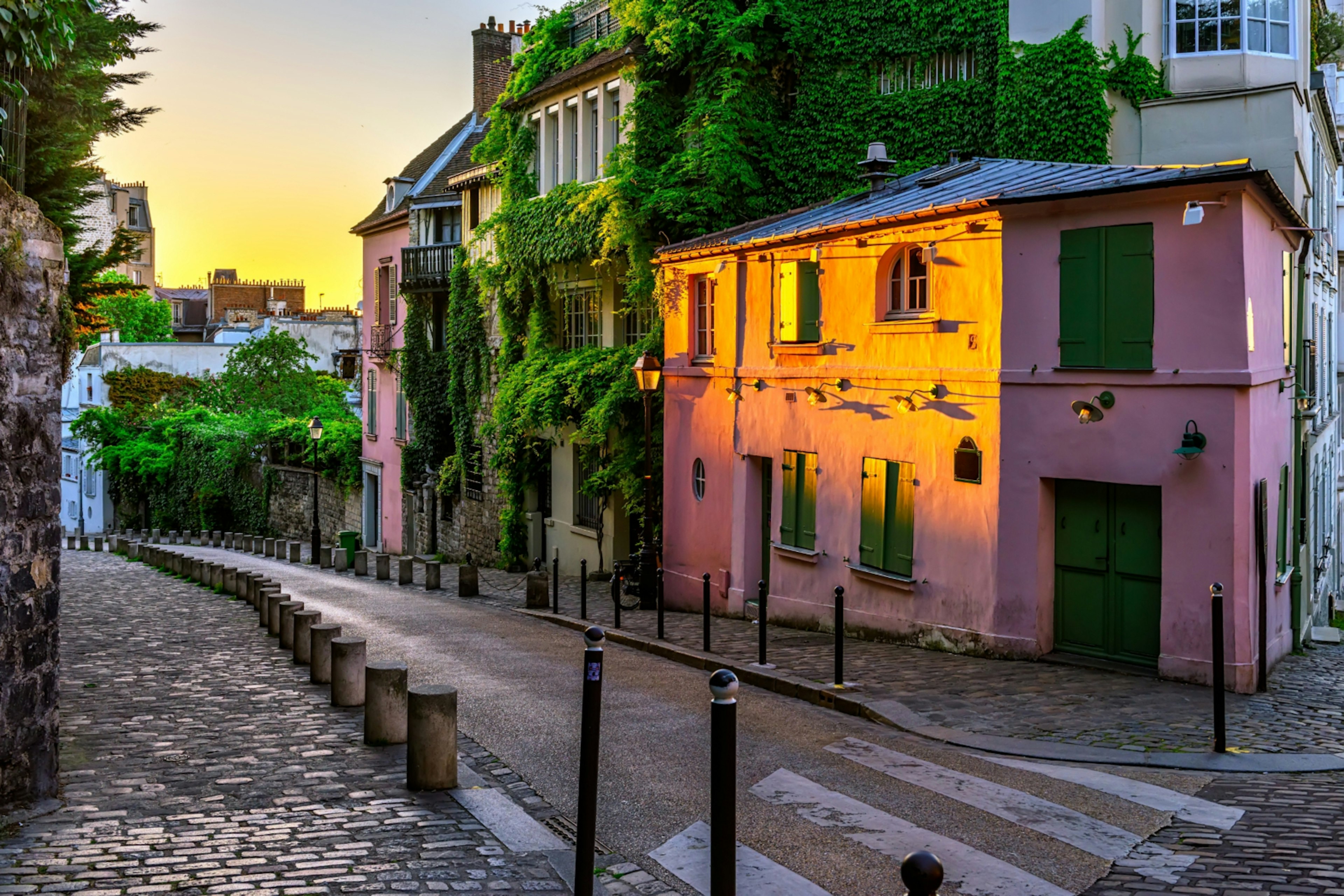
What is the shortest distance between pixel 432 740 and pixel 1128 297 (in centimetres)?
842

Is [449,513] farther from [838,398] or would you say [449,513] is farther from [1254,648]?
[1254,648]

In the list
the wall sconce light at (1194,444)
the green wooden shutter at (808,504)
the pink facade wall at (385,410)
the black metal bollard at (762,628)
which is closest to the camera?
the wall sconce light at (1194,444)

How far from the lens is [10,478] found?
773cm

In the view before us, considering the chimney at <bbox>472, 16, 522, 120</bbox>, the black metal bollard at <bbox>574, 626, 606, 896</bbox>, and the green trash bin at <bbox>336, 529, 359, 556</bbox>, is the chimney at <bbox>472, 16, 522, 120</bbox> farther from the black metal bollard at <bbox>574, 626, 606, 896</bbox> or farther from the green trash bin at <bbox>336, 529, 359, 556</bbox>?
the black metal bollard at <bbox>574, 626, 606, 896</bbox>

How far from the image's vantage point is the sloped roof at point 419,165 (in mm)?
41812

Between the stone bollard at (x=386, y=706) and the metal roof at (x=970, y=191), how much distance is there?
26.5 feet

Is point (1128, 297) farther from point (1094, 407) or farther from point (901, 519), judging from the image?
point (901, 519)

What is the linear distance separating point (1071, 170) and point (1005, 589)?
510 cm

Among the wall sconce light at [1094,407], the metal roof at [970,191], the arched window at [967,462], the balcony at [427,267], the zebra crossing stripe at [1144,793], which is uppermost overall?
the balcony at [427,267]

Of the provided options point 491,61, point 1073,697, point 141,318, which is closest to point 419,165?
point 491,61

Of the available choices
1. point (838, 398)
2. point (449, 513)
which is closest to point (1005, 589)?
point (838, 398)

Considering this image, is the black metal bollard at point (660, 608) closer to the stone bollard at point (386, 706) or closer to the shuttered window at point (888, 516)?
the shuttered window at point (888, 516)

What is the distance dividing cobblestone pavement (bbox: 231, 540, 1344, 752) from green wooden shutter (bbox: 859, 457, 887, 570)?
1.07 m

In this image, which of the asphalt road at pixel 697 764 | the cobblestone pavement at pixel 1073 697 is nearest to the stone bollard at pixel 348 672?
the asphalt road at pixel 697 764
